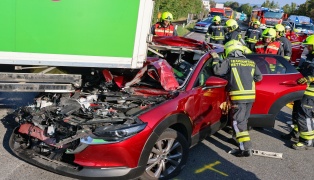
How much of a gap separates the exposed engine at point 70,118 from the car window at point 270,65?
2.39 metres

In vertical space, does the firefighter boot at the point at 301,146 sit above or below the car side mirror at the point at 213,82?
below

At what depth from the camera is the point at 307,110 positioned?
18.7 feet

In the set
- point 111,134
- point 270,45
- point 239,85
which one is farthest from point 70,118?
point 270,45

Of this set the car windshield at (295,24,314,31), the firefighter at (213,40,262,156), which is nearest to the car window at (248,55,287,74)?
the firefighter at (213,40,262,156)

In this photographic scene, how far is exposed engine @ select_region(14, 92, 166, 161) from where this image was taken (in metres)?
3.59

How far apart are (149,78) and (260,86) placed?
197 cm

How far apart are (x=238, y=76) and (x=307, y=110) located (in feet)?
5.40

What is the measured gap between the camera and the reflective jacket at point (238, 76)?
16.1 ft

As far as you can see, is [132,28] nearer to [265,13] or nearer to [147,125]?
[147,125]

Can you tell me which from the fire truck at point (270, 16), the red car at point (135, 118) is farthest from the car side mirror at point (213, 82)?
the fire truck at point (270, 16)

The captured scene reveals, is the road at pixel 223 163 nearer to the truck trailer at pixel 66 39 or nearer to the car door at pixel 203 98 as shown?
the car door at pixel 203 98

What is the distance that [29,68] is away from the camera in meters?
4.18

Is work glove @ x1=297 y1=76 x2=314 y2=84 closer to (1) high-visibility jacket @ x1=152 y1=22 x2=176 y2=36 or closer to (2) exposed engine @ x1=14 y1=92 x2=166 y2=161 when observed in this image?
Result: (2) exposed engine @ x1=14 y1=92 x2=166 y2=161

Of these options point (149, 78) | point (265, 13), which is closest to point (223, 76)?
point (149, 78)
